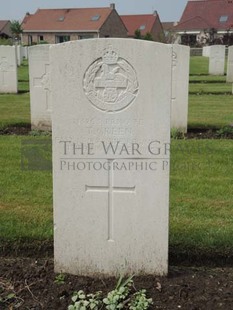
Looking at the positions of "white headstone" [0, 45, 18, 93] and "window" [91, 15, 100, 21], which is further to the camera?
"window" [91, 15, 100, 21]

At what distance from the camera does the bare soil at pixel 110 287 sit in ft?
9.78

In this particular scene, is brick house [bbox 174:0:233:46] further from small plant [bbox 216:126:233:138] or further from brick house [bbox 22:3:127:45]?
small plant [bbox 216:126:233:138]

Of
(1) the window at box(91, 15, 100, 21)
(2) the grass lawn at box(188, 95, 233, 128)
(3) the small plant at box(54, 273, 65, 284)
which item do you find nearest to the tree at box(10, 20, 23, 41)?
(1) the window at box(91, 15, 100, 21)

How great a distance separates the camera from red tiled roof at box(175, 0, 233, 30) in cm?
5359

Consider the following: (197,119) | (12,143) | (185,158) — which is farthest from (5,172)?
(197,119)

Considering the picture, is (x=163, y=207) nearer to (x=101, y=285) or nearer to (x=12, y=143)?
(x=101, y=285)

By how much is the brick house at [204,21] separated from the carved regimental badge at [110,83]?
154 feet

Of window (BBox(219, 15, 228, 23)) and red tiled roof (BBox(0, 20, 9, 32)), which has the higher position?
red tiled roof (BBox(0, 20, 9, 32))

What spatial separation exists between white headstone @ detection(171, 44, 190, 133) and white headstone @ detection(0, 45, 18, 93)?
6.78 metres

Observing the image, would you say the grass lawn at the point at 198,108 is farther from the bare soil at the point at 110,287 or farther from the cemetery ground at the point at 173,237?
the bare soil at the point at 110,287

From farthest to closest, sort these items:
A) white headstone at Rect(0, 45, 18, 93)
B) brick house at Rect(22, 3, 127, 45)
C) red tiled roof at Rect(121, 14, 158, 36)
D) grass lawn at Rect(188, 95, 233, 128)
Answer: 1. red tiled roof at Rect(121, 14, 158, 36)
2. brick house at Rect(22, 3, 127, 45)
3. white headstone at Rect(0, 45, 18, 93)
4. grass lawn at Rect(188, 95, 233, 128)

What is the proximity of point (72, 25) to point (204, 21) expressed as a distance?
15.5m

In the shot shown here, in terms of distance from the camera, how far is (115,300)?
2852 millimetres

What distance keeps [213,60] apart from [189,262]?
18.8 metres
